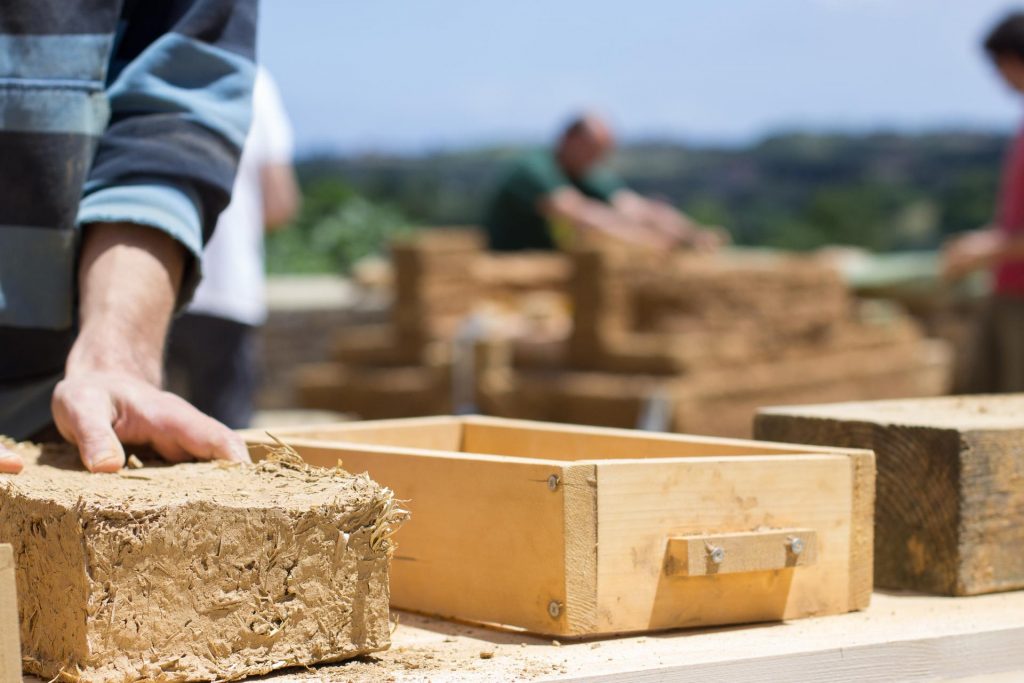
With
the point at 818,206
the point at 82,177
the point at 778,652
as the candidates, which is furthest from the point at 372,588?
the point at 818,206

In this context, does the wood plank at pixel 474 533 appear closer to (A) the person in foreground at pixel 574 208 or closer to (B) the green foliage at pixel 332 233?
(A) the person in foreground at pixel 574 208

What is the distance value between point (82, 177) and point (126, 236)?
0.13 meters

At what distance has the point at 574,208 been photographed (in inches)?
359

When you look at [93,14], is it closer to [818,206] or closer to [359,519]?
[359,519]

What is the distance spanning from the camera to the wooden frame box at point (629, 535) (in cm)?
183

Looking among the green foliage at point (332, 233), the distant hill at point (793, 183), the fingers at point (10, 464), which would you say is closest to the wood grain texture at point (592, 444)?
the fingers at point (10, 464)

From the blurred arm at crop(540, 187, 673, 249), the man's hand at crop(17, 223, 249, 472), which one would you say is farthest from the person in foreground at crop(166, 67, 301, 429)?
the blurred arm at crop(540, 187, 673, 249)

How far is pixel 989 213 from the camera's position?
15180 millimetres

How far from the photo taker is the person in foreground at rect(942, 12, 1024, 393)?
5680 mm

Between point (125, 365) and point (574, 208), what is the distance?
7.35m

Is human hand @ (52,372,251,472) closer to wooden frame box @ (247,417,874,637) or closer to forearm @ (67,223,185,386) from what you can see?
forearm @ (67,223,185,386)

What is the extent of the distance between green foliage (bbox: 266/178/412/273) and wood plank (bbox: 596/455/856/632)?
13.3 meters

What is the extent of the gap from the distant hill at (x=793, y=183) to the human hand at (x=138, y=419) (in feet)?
47.4

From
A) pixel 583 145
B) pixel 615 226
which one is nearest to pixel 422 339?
pixel 615 226
